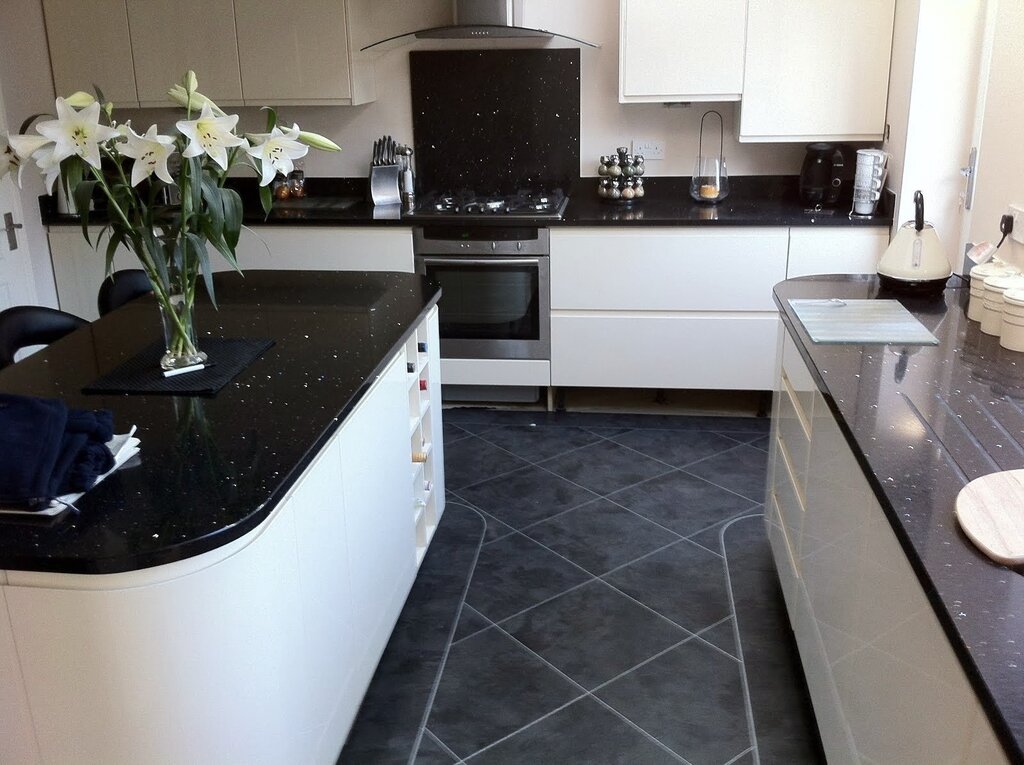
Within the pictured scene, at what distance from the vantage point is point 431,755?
2209mm

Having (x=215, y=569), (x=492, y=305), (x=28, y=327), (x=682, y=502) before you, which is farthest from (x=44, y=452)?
(x=492, y=305)

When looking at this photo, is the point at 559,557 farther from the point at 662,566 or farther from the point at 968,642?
the point at 968,642

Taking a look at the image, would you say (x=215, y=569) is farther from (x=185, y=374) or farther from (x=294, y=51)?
(x=294, y=51)

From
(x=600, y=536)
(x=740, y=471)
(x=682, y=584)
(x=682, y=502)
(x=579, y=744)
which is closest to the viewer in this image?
(x=579, y=744)

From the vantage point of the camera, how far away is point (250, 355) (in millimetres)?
2234

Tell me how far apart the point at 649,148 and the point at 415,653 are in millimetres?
2741

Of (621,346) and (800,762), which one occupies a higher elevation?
(621,346)

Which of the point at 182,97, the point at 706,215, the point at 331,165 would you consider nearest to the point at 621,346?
the point at 706,215

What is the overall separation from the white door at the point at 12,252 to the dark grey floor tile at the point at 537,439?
7.14 feet

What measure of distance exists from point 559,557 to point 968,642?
1.97 m

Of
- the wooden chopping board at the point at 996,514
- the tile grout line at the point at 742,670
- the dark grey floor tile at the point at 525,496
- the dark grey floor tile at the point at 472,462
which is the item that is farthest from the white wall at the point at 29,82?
the wooden chopping board at the point at 996,514

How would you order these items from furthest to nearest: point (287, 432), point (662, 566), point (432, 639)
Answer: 1. point (662, 566)
2. point (432, 639)
3. point (287, 432)

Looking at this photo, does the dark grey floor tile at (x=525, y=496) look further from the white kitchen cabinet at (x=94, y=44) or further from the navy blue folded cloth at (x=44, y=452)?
the white kitchen cabinet at (x=94, y=44)

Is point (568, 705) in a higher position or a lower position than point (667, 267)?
lower
